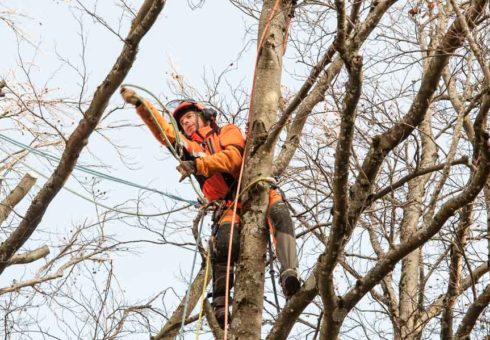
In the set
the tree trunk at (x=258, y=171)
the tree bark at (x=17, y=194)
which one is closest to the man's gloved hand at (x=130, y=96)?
the tree trunk at (x=258, y=171)

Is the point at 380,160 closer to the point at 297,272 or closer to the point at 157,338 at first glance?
the point at 297,272

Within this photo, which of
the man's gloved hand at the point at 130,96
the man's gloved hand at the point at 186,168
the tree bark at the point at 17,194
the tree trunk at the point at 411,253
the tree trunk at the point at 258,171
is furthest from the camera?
the tree bark at the point at 17,194

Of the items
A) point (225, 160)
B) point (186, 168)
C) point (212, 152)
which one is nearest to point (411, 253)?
point (212, 152)

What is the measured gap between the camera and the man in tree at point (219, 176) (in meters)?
4.48

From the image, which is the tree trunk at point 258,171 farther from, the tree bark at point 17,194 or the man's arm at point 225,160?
the tree bark at point 17,194

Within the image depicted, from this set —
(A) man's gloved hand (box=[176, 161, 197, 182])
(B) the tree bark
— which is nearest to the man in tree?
(A) man's gloved hand (box=[176, 161, 197, 182])

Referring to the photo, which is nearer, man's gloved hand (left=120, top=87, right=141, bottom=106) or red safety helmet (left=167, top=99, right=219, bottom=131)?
man's gloved hand (left=120, top=87, right=141, bottom=106)

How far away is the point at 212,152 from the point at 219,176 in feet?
0.77

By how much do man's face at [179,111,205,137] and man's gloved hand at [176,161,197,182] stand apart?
71 cm

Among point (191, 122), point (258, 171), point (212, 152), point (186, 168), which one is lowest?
point (258, 171)

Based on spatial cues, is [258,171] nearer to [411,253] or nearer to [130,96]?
[130,96]

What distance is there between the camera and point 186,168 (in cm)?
464

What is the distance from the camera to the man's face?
17.5ft

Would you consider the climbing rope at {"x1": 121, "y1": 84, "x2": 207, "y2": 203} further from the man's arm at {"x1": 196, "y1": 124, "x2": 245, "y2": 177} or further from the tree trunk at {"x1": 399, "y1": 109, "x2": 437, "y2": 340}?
the tree trunk at {"x1": 399, "y1": 109, "x2": 437, "y2": 340}
